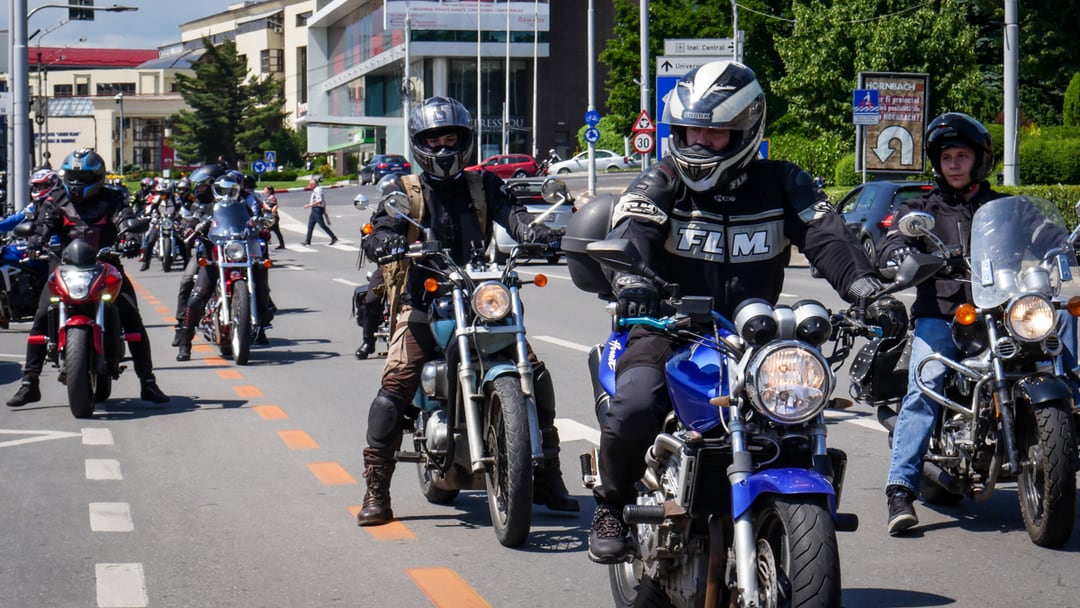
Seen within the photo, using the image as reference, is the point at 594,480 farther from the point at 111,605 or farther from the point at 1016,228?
the point at 1016,228

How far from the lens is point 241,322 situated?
13.8m

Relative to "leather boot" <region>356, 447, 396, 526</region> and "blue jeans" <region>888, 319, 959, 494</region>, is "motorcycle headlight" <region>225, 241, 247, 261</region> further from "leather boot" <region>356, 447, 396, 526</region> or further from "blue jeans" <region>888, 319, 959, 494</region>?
"blue jeans" <region>888, 319, 959, 494</region>

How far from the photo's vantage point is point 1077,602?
5598 mm

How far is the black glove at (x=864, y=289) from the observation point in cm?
448

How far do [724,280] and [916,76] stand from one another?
29.4 metres

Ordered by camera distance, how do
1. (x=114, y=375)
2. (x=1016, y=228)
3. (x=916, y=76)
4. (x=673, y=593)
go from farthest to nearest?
(x=916, y=76)
(x=114, y=375)
(x=1016, y=228)
(x=673, y=593)

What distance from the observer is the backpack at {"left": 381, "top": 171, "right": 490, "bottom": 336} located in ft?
23.5

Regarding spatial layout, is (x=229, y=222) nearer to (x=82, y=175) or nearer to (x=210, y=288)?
(x=210, y=288)

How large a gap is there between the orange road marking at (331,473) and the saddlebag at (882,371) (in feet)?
8.85

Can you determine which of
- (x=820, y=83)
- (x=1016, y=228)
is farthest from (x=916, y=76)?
(x=1016, y=228)

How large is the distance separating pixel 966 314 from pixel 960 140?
863mm

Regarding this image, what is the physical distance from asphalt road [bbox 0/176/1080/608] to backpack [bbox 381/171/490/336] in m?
1.04

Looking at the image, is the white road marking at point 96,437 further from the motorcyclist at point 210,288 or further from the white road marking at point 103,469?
the motorcyclist at point 210,288

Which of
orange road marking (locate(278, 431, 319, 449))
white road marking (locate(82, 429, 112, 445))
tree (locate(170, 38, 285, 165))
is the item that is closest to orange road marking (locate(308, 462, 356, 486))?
orange road marking (locate(278, 431, 319, 449))
